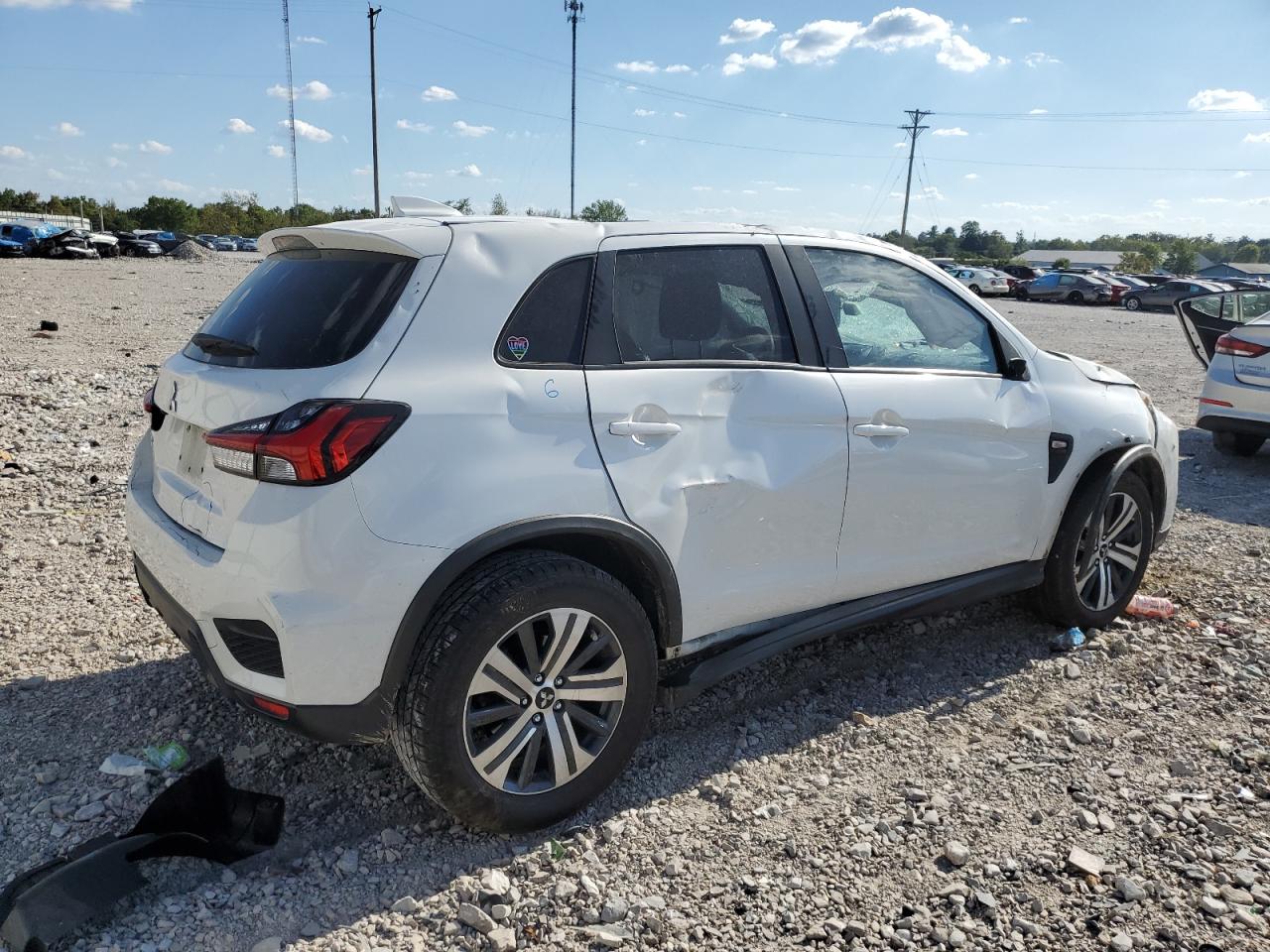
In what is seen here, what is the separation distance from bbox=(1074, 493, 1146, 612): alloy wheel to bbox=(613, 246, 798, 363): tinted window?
1.99 metres

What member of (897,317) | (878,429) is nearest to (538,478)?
(878,429)

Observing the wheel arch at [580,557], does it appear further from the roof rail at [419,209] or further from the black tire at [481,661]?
the roof rail at [419,209]

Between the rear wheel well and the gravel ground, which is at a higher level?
the rear wheel well

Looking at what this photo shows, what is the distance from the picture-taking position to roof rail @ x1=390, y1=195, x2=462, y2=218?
3.36 meters

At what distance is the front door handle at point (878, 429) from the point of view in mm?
3518

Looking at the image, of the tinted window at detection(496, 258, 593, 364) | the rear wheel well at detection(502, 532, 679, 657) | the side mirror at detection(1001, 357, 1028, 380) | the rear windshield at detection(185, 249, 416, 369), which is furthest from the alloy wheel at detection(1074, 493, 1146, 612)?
the rear windshield at detection(185, 249, 416, 369)

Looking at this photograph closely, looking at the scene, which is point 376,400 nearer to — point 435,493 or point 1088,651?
point 435,493

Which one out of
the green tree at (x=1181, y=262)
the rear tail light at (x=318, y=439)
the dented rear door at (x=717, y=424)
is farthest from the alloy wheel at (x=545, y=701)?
the green tree at (x=1181, y=262)

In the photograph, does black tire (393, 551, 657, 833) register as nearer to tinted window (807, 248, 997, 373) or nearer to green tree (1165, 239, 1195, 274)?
tinted window (807, 248, 997, 373)

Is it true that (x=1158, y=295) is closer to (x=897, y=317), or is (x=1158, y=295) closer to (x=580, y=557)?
(x=897, y=317)

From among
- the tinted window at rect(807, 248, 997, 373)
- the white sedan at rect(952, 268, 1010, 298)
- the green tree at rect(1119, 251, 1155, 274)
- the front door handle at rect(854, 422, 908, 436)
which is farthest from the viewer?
the green tree at rect(1119, 251, 1155, 274)

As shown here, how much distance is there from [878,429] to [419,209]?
5.97ft

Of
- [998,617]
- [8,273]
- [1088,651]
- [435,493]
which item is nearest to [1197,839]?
[1088,651]

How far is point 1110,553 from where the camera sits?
4.64 m
